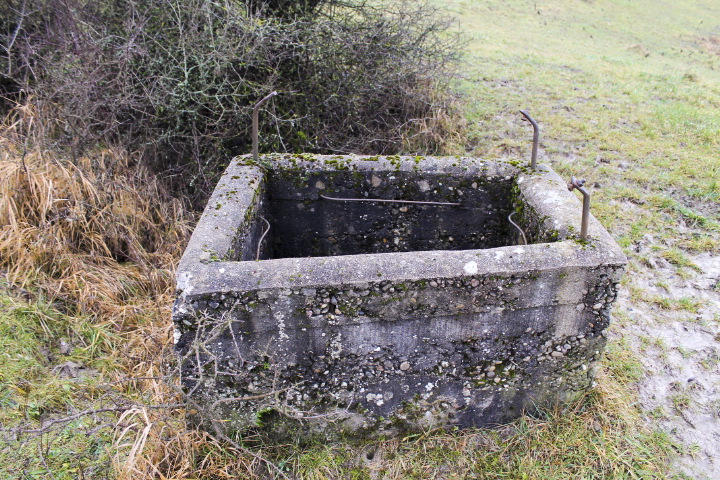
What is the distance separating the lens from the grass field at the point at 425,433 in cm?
229

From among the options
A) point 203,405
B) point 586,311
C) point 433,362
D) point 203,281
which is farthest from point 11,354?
point 586,311

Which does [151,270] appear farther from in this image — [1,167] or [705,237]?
[705,237]

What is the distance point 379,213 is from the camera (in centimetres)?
307

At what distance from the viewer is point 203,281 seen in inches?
75.2

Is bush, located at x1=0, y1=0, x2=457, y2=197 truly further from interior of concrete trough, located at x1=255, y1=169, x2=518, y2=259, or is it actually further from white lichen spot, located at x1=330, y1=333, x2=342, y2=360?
white lichen spot, located at x1=330, y1=333, x2=342, y2=360

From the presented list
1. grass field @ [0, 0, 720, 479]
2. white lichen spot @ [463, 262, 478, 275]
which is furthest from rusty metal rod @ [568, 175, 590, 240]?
grass field @ [0, 0, 720, 479]

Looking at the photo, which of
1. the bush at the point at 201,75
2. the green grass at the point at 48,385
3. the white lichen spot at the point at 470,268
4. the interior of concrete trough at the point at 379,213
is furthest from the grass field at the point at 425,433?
the interior of concrete trough at the point at 379,213

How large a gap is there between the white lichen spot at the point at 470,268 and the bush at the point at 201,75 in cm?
309

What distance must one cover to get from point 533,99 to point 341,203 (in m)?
5.12

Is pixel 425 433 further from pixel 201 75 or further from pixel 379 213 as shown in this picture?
pixel 201 75

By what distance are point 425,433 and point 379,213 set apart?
1404 millimetres

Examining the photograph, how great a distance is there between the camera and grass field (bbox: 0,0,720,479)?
229 cm

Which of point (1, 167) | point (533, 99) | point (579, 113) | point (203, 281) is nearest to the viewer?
point (203, 281)

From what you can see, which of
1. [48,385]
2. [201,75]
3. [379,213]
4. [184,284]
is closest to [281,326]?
[184,284]
